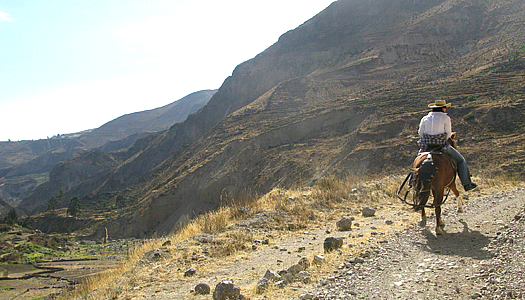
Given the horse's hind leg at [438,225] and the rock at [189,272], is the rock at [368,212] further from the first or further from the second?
the rock at [189,272]

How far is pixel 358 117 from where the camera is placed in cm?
3809

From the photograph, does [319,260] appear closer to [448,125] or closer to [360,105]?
[448,125]

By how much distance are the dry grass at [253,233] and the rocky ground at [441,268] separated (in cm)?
34

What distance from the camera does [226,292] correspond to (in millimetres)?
3938

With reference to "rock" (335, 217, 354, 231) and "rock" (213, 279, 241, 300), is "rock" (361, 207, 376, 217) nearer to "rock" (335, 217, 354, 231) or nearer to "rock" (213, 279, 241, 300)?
"rock" (335, 217, 354, 231)

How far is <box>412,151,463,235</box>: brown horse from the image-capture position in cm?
578

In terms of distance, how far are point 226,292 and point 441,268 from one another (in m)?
2.51

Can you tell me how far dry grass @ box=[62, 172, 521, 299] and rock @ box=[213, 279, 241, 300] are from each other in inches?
6.0

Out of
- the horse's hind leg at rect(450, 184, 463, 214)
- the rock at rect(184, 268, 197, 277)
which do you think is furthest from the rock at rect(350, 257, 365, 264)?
the horse's hind leg at rect(450, 184, 463, 214)

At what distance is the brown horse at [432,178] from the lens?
5.78 metres

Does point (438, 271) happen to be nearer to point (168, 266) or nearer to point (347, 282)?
point (347, 282)

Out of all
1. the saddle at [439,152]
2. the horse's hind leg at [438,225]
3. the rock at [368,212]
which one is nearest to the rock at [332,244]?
the horse's hind leg at [438,225]

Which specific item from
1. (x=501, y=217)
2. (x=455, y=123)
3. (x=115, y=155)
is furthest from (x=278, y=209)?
(x=115, y=155)

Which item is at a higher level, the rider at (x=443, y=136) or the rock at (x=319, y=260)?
the rider at (x=443, y=136)
